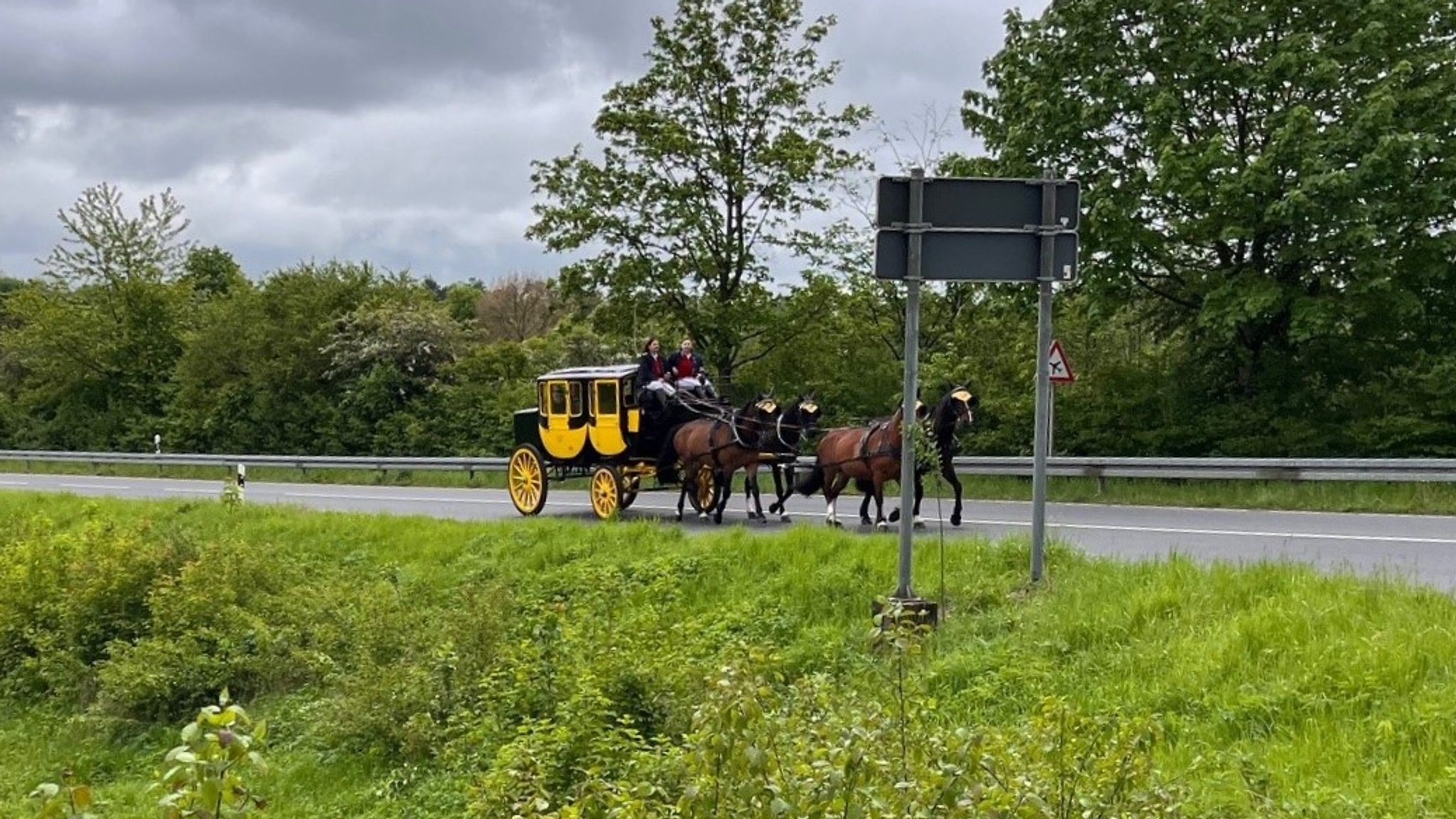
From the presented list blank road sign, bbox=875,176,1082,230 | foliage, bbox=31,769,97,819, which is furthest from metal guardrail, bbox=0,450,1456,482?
foliage, bbox=31,769,97,819

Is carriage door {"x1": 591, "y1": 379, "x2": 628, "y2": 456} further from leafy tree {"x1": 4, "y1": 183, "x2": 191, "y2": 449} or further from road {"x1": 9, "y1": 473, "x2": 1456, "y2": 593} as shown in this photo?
leafy tree {"x1": 4, "y1": 183, "x2": 191, "y2": 449}

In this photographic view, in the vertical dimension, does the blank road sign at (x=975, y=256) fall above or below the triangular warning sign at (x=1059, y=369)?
above

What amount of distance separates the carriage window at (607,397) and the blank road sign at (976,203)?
8423 millimetres

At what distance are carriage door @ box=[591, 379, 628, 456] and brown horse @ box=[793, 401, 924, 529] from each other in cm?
261

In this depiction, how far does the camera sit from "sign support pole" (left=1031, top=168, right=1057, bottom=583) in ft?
25.2

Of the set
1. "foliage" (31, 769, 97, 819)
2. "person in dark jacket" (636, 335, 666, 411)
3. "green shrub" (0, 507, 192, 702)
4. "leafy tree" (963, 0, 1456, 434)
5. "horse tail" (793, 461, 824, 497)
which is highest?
"leafy tree" (963, 0, 1456, 434)

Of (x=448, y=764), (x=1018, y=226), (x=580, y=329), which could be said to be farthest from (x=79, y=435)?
(x=1018, y=226)

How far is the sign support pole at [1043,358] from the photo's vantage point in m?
7.67

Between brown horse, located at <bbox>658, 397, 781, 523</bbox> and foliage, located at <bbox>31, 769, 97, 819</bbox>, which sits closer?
foliage, located at <bbox>31, 769, 97, 819</bbox>

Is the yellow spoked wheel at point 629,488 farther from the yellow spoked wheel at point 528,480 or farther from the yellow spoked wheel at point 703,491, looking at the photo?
the yellow spoked wheel at point 528,480

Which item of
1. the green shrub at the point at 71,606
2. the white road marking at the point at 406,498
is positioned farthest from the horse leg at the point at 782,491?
the green shrub at the point at 71,606

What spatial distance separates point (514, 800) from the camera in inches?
202

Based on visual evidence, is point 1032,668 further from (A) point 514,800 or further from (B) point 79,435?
(B) point 79,435

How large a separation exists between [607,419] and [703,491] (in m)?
1.65
